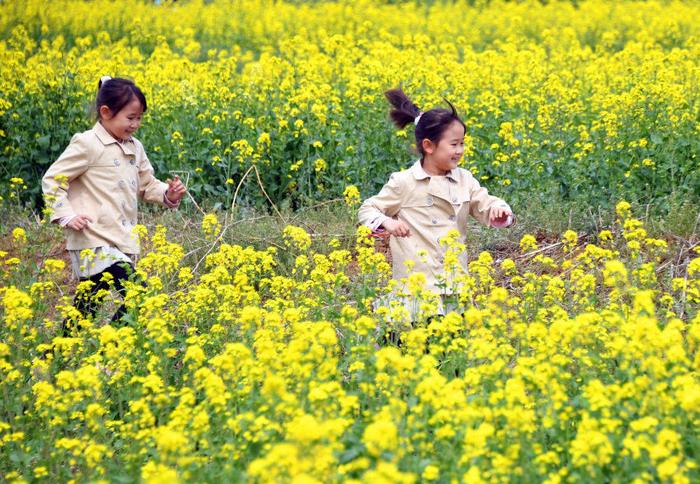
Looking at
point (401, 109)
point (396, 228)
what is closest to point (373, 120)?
point (401, 109)

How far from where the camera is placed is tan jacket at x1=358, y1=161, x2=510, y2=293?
5152 millimetres

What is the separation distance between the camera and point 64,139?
28.0ft

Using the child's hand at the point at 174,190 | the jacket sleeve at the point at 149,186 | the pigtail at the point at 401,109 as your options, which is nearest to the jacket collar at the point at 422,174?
the pigtail at the point at 401,109

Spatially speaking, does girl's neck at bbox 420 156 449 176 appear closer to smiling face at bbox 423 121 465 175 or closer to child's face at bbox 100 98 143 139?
smiling face at bbox 423 121 465 175

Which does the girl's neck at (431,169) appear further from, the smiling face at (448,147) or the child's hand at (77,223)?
the child's hand at (77,223)

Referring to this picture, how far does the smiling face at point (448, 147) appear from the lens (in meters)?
5.11

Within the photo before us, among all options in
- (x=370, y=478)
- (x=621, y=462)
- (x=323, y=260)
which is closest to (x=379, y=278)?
(x=323, y=260)

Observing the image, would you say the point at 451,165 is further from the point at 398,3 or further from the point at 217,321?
the point at 398,3

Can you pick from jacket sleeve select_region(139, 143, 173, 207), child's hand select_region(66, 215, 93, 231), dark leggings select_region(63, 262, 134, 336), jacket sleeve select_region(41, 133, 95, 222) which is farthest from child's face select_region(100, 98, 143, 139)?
dark leggings select_region(63, 262, 134, 336)

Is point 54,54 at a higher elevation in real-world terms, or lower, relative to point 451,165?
lower

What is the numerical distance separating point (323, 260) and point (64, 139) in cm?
405

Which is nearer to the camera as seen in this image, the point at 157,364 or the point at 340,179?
the point at 157,364

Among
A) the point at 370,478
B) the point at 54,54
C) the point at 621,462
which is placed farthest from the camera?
the point at 54,54

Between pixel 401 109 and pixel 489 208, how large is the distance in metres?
0.76
